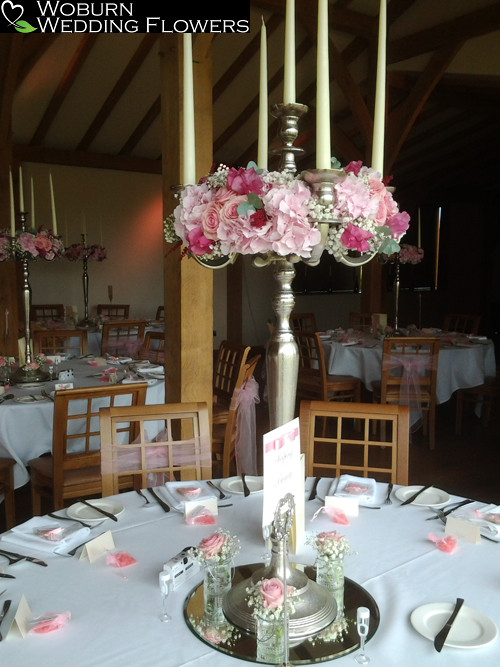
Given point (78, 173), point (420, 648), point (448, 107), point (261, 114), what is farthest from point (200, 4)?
point (448, 107)

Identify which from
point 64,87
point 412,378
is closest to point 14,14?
point 64,87

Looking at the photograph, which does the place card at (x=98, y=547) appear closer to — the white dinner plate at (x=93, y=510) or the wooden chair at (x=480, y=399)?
the white dinner plate at (x=93, y=510)

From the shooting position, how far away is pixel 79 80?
286 inches

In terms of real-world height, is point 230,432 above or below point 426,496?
below

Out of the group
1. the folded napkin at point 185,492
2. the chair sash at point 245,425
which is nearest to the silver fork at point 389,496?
the folded napkin at point 185,492

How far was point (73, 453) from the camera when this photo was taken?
2926 mm

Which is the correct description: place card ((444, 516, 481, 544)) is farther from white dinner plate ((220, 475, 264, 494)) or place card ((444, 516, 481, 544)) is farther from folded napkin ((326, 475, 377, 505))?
white dinner plate ((220, 475, 264, 494))

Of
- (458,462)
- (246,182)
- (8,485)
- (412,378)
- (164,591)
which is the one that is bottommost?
(458,462)

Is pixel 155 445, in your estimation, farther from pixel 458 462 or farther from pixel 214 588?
pixel 458 462

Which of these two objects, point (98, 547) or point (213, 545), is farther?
point (98, 547)

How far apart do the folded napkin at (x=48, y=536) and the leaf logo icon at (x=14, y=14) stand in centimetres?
497

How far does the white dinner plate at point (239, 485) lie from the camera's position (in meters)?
1.87

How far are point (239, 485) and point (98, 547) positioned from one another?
586mm

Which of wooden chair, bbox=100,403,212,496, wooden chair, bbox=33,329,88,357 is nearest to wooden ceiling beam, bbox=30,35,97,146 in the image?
wooden chair, bbox=33,329,88,357
